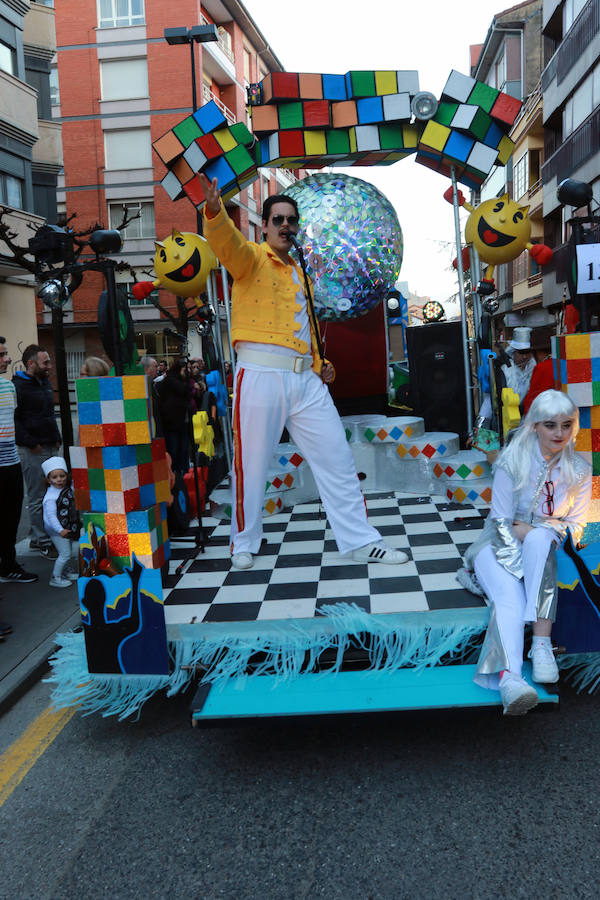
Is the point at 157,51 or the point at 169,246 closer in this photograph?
the point at 169,246

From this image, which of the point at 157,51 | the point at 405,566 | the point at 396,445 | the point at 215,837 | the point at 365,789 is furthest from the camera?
the point at 157,51

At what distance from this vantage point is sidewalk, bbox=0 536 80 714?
3.41 meters

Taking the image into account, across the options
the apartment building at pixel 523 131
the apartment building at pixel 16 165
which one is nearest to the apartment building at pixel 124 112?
the apartment building at pixel 16 165

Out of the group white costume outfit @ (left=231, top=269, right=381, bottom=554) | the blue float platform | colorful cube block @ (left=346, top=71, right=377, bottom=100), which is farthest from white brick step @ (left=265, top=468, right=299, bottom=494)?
colorful cube block @ (left=346, top=71, right=377, bottom=100)

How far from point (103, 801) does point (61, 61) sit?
3292 cm

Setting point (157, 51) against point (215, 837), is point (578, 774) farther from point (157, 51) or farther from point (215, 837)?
point (157, 51)

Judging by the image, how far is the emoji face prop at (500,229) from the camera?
18.1 ft

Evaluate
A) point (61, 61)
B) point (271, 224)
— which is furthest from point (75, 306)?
point (271, 224)

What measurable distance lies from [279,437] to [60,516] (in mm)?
2156

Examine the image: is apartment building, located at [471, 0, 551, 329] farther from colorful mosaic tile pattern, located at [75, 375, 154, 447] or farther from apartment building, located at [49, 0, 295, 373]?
colorful mosaic tile pattern, located at [75, 375, 154, 447]

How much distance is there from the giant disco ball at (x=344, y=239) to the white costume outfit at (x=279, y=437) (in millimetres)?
1641

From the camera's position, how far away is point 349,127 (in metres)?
5.19

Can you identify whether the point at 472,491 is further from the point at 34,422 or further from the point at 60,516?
the point at 34,422

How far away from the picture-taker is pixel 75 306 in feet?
96.7
